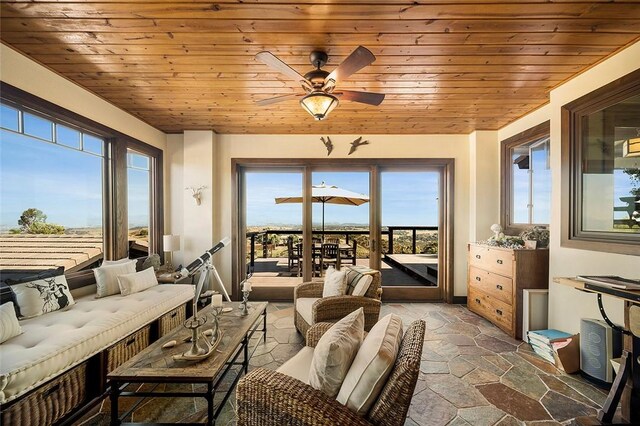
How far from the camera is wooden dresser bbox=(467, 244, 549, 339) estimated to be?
3.07 meters

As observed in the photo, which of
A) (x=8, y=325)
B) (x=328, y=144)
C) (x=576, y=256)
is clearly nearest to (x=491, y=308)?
(x=576, y=256)

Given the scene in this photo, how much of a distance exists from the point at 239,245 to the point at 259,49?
3.14 m

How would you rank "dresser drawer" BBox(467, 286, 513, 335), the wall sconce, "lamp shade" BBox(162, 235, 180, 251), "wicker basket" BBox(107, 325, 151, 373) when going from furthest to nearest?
the wall sconce
"lamp shade" BBox(162, 235, 180, 251)
"dresser drawer" BBox(467, 286, 513, 335)
"wicker basket" BBox(107, 325, 151, 373)

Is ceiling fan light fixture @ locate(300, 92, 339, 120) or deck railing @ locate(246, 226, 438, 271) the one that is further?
deck railing @ locate(246, 226, 438, 271)

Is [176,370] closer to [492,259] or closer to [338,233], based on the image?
[338,233]

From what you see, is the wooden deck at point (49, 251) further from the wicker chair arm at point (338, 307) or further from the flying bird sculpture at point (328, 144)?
the flying bird sculpture at point (328, 144)

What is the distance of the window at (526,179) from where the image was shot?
3.47 metres

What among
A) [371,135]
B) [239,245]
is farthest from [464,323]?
[239,245]

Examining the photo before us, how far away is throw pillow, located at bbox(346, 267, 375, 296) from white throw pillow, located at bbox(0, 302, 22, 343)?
2619 millimetres

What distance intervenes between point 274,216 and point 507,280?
Answer: 3470 millimetres

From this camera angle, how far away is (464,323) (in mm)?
3521

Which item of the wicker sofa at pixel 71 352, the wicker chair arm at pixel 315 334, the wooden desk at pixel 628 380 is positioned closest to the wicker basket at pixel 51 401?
the wicker sofa at pixel 71 352

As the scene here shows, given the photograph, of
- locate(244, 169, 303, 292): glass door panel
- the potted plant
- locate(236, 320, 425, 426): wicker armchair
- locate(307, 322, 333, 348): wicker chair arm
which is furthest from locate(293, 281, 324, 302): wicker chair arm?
the potted plant

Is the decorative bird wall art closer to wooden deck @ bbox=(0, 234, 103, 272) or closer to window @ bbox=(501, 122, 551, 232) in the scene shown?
window @ bbox=(501, 122, 551, 232)
